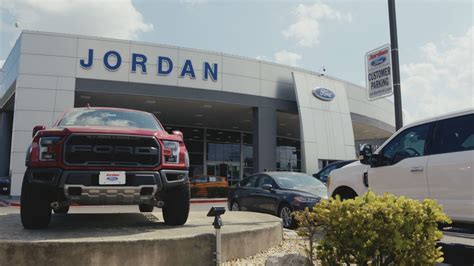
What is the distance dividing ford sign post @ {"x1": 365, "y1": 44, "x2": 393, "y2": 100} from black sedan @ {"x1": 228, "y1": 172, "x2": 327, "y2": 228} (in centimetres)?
266

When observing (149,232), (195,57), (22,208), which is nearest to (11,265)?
(22,208)

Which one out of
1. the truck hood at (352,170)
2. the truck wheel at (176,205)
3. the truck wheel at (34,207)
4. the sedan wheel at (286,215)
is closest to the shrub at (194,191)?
the sedan wheel at (286,215)

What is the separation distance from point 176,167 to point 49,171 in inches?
58.9

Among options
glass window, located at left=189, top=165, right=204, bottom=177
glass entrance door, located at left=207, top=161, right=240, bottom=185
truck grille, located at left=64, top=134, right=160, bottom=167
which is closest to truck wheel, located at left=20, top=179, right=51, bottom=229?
truck grille, located at left=64, top=134, right=160, bottom=167

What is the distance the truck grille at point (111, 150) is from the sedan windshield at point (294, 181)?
5615 mm

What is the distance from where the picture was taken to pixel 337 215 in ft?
12.1

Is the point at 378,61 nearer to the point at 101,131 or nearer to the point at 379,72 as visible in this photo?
the point at 379,72

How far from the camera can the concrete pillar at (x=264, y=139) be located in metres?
22.7

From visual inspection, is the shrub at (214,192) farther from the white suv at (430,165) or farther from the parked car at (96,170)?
the parked car at (96,170)

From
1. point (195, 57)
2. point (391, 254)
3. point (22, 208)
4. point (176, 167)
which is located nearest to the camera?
point (391, 254)

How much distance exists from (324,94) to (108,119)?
64.4 feet

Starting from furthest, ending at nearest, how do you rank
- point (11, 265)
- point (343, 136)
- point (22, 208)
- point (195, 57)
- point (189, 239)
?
point (343, 136) → point (195, 57) → point (22, 208) → point (189, 239) → point (11, 265)

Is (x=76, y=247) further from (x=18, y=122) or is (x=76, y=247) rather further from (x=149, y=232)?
(x=18, y=122)

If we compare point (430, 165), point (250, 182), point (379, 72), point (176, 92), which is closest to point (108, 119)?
point (430, 165)
